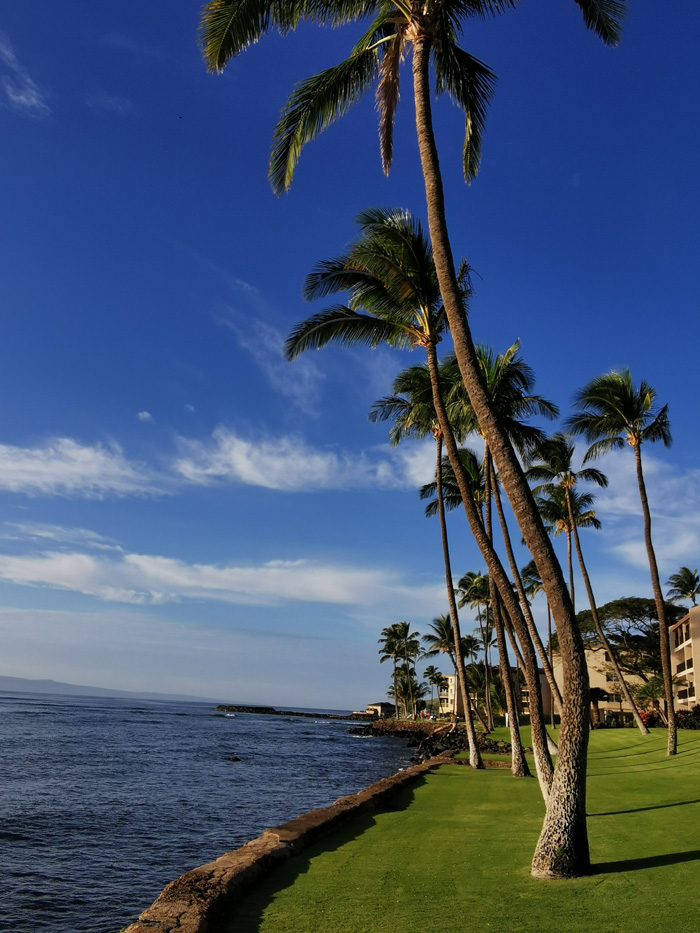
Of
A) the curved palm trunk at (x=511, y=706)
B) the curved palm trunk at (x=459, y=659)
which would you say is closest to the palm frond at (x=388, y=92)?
the curved palm trunk at (x=511, y=706)

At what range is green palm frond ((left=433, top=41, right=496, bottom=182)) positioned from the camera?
11242 mm

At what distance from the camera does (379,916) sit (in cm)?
606

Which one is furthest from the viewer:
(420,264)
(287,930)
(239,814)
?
(239,814)

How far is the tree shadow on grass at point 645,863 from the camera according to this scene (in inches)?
277

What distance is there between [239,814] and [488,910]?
13846 mm

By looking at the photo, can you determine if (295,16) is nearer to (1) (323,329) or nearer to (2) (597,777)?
(1) (323,329)

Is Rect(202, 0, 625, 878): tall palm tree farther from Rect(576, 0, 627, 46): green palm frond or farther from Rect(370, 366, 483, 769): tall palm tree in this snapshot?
Rect(370, 366, 483, 769): tall palm tree

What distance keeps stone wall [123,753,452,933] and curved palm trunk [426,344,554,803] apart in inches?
128

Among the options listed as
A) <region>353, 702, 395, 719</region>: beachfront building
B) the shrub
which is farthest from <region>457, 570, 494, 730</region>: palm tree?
<region>353, 702, 395, 719</region>: beachfront building

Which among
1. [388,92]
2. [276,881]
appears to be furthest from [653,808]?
[388,92]

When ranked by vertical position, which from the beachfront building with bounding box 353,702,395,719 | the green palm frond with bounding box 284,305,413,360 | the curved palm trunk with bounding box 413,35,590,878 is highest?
the green palm frond with bounding box 284,305,413,360

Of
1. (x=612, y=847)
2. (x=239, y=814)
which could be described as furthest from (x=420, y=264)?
(x=239, y=814)

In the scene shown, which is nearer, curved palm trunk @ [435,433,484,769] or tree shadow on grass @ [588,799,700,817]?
tree shadow on grass @ [588,799,700,817]

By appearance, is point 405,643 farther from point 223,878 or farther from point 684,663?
point 223,878
